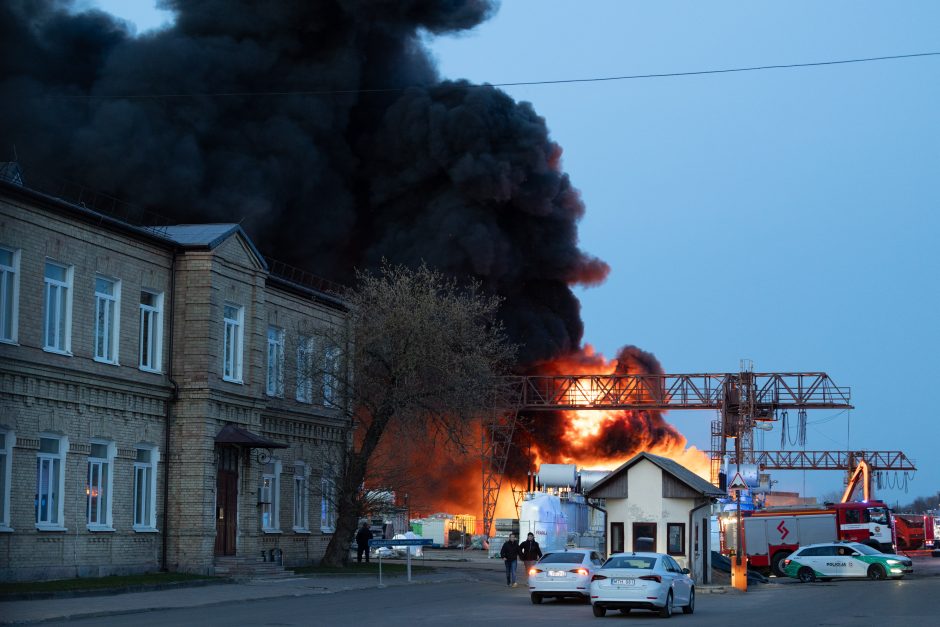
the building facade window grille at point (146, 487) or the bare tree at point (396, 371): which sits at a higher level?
the bare tree at point (396, 371)

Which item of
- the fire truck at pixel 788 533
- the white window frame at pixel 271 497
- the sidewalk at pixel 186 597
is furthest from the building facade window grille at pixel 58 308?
the fire truck at pixel 788 533

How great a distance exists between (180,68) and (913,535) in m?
52.9

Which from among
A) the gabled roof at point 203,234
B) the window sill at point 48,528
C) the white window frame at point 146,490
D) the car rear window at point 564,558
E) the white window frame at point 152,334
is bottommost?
the car rear window at point 564,558

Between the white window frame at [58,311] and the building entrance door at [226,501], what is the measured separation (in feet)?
22.2

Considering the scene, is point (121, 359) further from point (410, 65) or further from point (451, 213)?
point (410, 65)

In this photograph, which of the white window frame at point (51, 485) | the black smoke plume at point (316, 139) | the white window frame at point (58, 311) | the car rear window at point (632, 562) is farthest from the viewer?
the black smoke plume at point (316, 139)

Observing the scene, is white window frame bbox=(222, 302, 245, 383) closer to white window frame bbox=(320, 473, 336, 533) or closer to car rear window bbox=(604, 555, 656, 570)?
white window frame bbox=(320, 473, 336, 533)

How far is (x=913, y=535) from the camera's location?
267 ft

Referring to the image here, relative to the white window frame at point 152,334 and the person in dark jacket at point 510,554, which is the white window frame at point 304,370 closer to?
the white window frame at point 152,334

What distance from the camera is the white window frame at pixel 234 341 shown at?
121 feet

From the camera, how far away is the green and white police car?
45.6 metres

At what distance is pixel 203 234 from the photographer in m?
36.0

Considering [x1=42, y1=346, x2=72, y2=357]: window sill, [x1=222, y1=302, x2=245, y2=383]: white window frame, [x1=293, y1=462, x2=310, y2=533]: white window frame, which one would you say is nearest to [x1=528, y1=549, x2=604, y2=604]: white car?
[x1=222, y1=302, x2=245, y2=383]: white window frame

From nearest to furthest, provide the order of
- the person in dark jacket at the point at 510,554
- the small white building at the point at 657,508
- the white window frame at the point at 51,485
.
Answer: the white window frame at the point at 51,485
the person in dark jacket at the point at 510,554
the small white building at the point at 657,508
